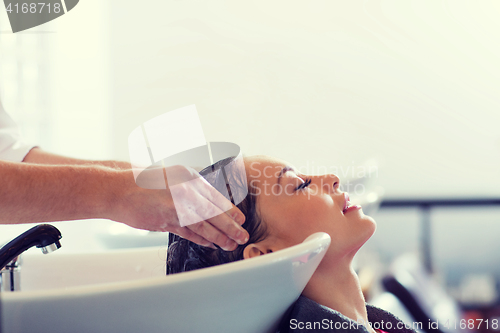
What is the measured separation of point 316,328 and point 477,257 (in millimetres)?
2675

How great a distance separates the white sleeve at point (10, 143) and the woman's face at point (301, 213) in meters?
0.70

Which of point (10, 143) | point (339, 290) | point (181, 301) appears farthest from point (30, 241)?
→ point (339, 290)

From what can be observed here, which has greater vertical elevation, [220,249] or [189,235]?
[189,235]

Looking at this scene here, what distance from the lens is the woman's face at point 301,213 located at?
0.86 meters

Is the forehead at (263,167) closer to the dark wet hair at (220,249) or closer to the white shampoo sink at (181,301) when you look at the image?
the dark wet hair at (220,249)

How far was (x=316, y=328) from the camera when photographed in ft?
2.16

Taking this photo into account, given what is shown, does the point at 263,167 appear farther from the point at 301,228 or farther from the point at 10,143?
the point at 10,143

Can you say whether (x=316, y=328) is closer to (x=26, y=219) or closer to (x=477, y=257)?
(x=26, y=219)

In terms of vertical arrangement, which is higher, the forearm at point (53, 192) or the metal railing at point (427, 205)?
the forearm at point (53, 192)

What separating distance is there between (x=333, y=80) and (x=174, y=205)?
82.1 inches

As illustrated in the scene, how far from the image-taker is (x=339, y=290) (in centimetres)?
86

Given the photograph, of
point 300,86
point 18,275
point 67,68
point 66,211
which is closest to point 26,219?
point 66,211

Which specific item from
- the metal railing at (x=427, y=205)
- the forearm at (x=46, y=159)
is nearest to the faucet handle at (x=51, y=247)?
the forearm at (x=46, y=159)

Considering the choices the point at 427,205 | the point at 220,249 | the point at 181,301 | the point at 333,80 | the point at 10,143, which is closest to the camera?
the point at 181,301
